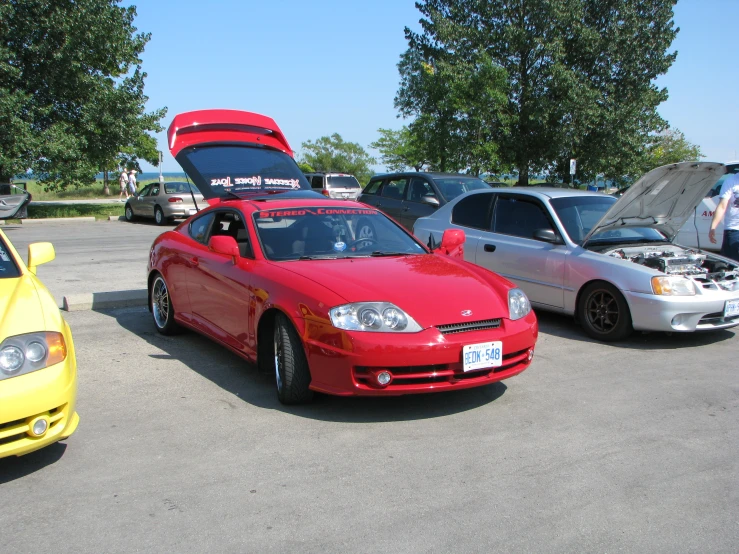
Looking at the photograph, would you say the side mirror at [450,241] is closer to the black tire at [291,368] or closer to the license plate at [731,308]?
the black tire at [291,368]

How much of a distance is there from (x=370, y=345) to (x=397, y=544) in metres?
1.56

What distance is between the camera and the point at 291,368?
15.9 ft

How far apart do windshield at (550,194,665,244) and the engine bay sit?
0.90 ft

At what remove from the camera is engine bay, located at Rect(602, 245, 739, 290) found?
7023 mm

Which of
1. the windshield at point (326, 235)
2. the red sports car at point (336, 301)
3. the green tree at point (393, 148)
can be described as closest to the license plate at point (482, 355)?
the red sports car at point (336, 301)

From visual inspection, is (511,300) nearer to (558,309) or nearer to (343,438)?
(343,438)

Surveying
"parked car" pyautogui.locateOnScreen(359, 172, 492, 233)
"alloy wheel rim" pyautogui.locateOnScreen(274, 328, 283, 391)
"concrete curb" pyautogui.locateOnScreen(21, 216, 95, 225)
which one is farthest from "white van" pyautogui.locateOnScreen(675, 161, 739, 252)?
"concrete curb" pyautogui.locateOnScreen(21, 216, 95, 225)

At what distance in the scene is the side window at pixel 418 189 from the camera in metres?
13.9

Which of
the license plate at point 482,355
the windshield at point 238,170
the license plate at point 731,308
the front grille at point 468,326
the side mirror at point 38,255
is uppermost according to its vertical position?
the windshield at point 238,170

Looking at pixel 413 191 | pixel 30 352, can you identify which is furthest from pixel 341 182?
pixel 30 352

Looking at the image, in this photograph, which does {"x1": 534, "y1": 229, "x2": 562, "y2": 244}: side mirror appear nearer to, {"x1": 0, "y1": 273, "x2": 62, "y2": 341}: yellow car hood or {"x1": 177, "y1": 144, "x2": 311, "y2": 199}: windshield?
{"x1": 177, "y1": 144, "x2": 311, "y2": 199}: windshield

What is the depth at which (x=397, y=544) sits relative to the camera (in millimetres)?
3150

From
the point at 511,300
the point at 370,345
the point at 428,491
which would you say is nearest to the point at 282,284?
the point at 370,345

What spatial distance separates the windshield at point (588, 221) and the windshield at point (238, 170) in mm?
3568
